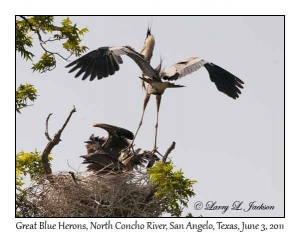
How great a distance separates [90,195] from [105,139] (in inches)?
70.4

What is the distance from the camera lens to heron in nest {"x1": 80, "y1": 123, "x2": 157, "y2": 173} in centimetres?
1722

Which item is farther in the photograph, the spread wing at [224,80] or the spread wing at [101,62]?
the spread wing at [224,80]

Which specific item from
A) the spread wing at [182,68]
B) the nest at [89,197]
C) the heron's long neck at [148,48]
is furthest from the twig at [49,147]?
the heron's long neck at [148,48]

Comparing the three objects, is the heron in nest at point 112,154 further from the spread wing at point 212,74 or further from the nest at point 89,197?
the spread wing at point 212,74

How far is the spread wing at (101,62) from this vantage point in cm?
1656

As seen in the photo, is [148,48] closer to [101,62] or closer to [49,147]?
[101,62]

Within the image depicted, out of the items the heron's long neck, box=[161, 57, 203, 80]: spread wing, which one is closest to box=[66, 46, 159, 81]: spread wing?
box=[161, 57, 203, 80]: spread wing

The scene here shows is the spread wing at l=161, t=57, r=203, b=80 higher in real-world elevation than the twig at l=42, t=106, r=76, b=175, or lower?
higher

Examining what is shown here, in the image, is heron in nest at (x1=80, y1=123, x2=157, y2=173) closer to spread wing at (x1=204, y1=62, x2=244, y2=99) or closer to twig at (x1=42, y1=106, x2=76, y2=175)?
twig at (x1=42, y1=106, x2=76, y2=175)

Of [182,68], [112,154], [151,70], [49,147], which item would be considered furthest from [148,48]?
[49,147]

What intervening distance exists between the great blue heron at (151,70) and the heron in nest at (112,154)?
715 mm

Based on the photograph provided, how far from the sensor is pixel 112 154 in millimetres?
17766

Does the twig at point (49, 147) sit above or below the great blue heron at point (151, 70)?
below

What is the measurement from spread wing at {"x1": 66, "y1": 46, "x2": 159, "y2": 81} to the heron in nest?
132 centimetres
